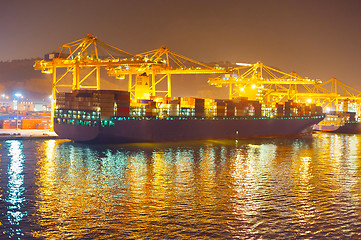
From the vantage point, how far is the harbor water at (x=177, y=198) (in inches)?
513

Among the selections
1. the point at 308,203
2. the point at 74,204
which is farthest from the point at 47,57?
the point at 308,203

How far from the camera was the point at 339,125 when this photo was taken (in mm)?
83250

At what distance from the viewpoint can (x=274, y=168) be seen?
2633 centimetres

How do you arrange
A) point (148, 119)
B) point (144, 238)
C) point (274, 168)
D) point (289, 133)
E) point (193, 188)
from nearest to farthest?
point (144, 238), point (193, 188), point (274, 168), point (148, 119), point (289, 133)

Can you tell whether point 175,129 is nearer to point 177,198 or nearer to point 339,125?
point 177,198

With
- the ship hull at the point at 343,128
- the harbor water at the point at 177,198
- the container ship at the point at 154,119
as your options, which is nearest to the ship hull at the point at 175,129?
the container ship at the point at 154,119

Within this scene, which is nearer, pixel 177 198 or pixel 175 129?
pixel 177 198

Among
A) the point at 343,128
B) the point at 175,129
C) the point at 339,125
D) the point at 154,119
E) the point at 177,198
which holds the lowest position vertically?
the point at 177,198

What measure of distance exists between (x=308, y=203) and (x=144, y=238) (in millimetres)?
7981

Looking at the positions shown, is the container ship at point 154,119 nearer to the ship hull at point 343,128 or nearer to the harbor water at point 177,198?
the harbor water at point 177,198

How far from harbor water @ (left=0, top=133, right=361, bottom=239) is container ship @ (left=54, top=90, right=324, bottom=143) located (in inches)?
424

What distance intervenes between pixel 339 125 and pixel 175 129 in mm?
50181

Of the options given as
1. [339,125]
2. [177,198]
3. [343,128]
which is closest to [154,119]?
[177,198]

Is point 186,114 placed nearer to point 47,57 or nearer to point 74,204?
point 47,57
